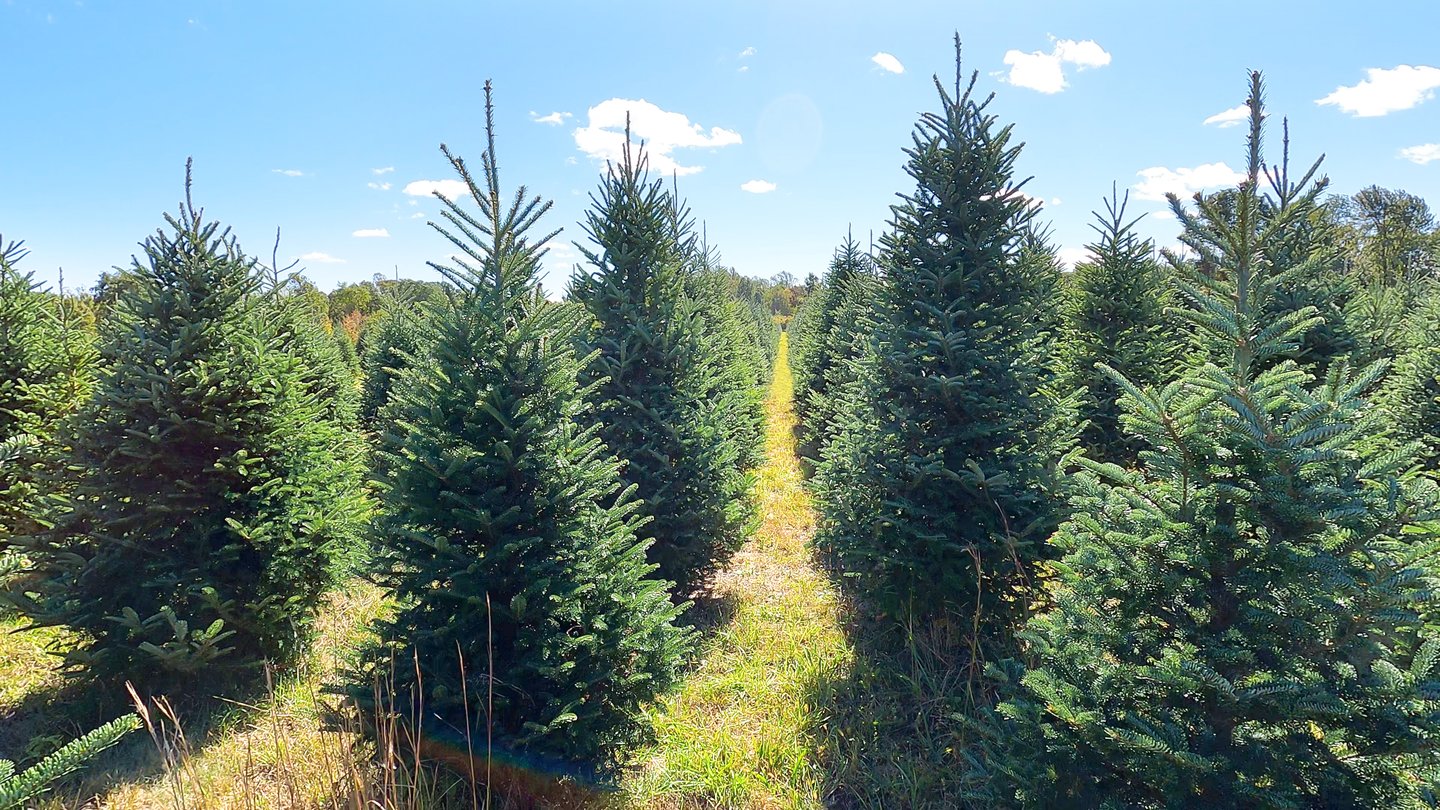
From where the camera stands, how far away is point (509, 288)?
401 cm

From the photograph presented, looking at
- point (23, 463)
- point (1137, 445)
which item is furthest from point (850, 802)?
point (23, 463)

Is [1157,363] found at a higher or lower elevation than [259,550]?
higher

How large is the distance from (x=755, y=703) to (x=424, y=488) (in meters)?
2.96

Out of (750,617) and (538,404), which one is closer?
(538,404)

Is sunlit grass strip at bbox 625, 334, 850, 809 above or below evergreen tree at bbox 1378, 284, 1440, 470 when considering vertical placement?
below

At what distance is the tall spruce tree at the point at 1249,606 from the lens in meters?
2.16

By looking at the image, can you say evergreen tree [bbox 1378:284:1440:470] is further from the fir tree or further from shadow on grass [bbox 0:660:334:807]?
shadow on grass [bbox 0:660:334:807]

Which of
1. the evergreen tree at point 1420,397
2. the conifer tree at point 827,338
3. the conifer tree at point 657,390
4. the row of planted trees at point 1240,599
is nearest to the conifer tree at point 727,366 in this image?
the conifer tree at point 657,390

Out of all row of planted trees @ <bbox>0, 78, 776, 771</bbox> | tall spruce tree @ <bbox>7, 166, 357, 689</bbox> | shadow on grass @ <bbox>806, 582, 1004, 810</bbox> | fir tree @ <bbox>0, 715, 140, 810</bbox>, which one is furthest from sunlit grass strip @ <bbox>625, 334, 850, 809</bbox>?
tall spruce tree @ <bbox>7, 166, 357, 689</bbox>

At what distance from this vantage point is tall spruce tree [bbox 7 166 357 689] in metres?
4.53

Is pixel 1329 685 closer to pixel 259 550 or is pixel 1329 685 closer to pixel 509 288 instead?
pixel 509 288

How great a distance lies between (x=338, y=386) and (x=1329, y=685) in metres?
11.8

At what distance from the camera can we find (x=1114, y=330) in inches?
324

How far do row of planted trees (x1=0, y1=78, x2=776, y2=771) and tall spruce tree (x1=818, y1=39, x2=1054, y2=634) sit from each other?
1.60 metres
